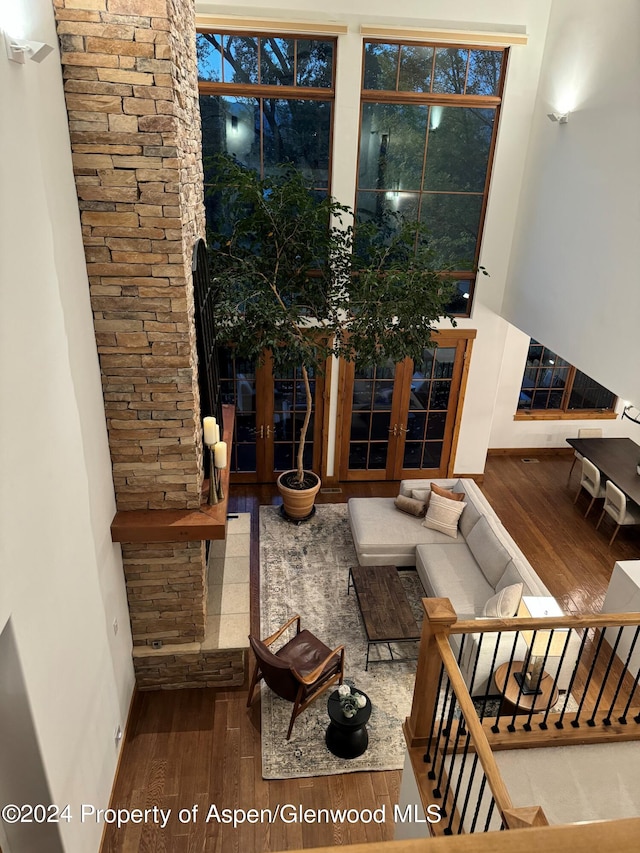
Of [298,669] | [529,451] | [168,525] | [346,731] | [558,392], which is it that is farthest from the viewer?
[529,451]

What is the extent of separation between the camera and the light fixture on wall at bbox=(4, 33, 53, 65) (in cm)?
242

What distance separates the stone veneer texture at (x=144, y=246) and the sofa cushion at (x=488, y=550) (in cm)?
272

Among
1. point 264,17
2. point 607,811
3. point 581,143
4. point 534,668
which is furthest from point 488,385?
point 607,811

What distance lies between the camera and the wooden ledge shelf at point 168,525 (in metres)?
4.17

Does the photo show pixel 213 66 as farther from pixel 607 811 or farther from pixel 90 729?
pixel 607 811

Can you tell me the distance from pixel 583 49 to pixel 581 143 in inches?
34.7

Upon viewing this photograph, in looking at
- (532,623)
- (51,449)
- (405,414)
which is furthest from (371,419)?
(51,449)

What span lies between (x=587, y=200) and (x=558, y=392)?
3.77m

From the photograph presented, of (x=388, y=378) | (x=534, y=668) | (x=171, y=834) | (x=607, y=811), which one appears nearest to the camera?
(x=607, y=811)

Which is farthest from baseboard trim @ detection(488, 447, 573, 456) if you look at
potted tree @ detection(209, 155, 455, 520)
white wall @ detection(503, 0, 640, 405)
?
potted tree @ detection(209, 155, 455, 520)

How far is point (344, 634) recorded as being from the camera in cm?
562

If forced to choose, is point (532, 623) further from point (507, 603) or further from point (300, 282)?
point (300, 282)

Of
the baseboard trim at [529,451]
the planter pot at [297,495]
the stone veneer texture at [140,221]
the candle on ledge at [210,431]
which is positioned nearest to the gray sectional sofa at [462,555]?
the planter pot at [297,495]

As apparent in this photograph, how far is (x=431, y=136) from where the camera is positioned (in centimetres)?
684
